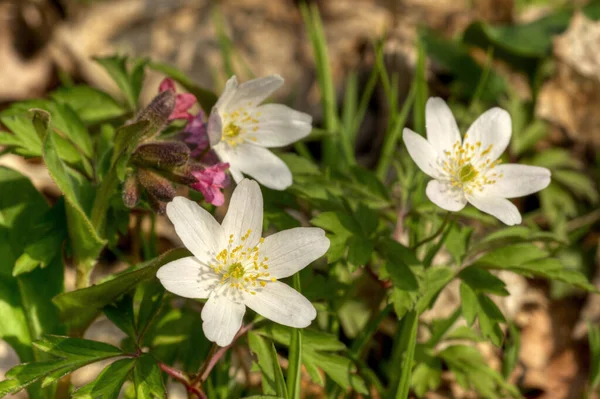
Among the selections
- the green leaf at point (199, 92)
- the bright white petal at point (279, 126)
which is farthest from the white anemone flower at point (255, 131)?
the green leaf at point (199, 92)

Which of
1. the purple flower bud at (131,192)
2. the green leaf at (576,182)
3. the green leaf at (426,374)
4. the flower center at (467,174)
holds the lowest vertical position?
the green leaf at (426,374)

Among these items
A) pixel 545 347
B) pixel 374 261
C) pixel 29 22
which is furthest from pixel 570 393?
pixel 29 22

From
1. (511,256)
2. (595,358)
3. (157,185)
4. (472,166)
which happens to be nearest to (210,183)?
(157,185)

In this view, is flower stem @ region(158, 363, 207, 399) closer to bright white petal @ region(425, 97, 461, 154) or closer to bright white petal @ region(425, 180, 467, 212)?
bright white petal @ region(425, 180, 467, 212)

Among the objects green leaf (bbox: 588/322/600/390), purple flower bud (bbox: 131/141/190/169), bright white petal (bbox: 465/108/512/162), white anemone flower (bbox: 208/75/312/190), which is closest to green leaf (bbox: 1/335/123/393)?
purple flower bud (bbox: 131/141/190/169)

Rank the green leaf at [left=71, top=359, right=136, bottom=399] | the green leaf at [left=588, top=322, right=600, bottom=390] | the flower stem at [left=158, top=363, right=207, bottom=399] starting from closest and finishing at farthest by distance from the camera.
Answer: the green leaf at [left=71, top=359, right=136, bottom=399]
the flower stem at [left=158, top=363, right=207, bottom=399]
the green leaf at [left=588, top=322, right=600, bottom=390]

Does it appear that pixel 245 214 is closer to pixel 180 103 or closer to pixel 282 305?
pixel 282 305

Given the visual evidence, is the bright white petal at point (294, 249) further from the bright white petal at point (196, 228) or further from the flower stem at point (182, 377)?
the flower stem at point (182, 377)
